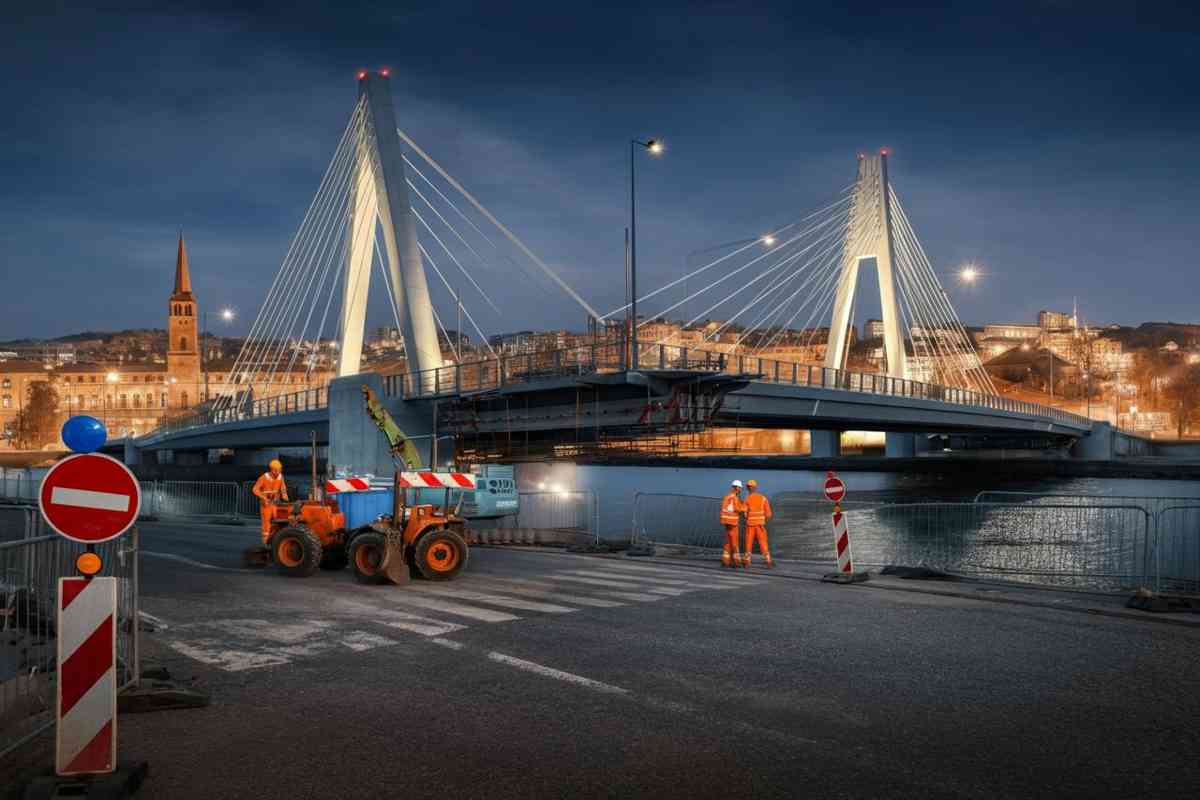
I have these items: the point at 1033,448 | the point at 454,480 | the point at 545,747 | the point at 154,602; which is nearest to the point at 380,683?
the point at 545,747

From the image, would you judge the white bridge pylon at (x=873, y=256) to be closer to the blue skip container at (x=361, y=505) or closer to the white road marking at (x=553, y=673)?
the blue skip container at (x=361, y=505)

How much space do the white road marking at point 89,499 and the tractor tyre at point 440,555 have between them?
850 centimetres

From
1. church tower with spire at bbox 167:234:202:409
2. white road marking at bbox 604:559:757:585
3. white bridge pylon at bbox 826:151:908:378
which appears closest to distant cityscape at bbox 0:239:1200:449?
church tower with spire at bbox 167:234:202:409

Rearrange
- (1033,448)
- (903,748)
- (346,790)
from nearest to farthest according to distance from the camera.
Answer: (346,790), (903,748), (1033,448)

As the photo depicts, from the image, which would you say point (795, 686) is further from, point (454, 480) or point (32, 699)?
point (454, 480)

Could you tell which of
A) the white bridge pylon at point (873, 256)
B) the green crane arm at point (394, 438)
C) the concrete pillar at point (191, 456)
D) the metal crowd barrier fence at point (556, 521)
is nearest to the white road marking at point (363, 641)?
the metal crowd barrier fence at point (556, 521)

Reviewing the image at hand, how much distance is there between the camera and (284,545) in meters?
15.2

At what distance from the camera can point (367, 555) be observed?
46.4 feet

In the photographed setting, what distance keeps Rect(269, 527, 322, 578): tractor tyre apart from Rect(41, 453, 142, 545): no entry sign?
952 centimetres

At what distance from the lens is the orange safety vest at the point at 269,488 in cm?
1847

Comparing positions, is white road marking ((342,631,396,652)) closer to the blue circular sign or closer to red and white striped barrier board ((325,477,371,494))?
the blue circular sign

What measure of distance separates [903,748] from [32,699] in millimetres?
5717

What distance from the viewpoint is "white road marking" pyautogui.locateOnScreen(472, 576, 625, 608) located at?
39.5ft

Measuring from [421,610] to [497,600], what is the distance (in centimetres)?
A: 115
